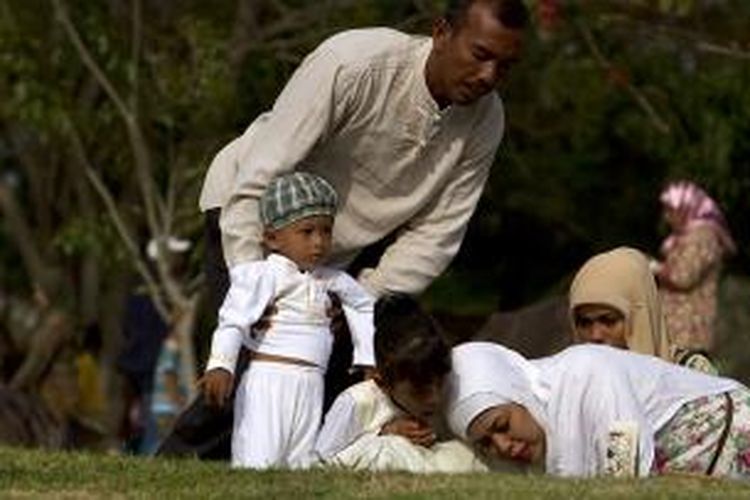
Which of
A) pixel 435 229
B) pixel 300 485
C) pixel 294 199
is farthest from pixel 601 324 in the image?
pixel 300 485

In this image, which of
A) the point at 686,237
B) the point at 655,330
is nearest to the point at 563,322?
the point at 686,237

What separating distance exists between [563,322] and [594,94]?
707 centimetres

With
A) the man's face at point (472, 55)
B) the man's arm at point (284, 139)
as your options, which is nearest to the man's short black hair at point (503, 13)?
the man's face at point (472, 55)

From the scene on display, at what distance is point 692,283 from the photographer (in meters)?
14.4

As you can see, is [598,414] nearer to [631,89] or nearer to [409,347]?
[409,347]

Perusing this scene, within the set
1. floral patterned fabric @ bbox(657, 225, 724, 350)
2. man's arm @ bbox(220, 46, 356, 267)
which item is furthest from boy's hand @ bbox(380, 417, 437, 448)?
floral patterned fabric @ bbox(657, 225, 724, 350)

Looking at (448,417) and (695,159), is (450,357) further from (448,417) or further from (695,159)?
(695,159)

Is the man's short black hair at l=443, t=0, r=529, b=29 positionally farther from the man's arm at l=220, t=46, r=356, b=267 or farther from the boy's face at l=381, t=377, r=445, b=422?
the boy's face at l=381, t=377, r=445, b=422

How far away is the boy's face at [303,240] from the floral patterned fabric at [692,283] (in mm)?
4289

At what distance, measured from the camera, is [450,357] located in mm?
9672

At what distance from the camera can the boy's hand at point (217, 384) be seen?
973 cm

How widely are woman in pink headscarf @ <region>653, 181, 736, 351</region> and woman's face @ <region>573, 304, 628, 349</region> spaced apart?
315 cm

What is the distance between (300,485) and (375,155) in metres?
1.87

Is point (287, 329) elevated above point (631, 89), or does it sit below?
above
